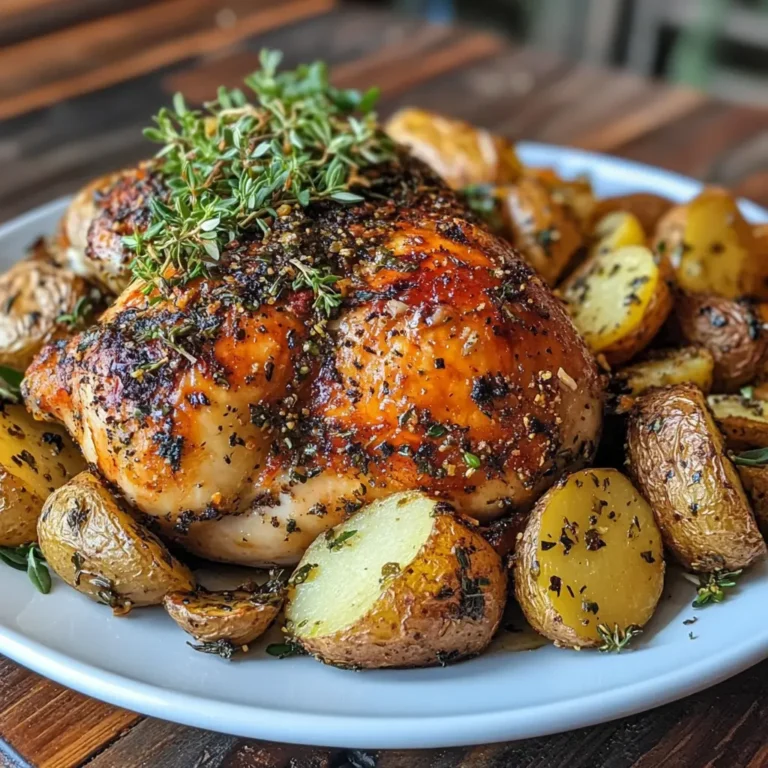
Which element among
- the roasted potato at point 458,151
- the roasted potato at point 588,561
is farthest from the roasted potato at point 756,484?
the roasted potato at point 458,151

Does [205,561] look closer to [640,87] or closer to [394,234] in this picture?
[394,234]

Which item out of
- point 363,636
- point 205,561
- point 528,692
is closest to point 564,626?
point 528,692

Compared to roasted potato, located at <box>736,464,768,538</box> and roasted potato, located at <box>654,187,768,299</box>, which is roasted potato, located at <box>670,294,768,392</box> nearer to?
roasted potato, located at <box>654,187,768,299</box>

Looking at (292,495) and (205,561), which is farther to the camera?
(205,561)

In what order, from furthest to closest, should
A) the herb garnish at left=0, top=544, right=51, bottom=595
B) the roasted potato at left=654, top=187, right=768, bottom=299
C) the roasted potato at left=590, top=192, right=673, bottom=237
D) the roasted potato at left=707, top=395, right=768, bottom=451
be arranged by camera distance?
the roasted potato at left=590, top=192, right=673, bottom=237
the roasted potato at left=654, top=187, right=768, bottom=299
the roasted potato at left=707, top=395, right=768, bottom=451
the herb garnish at left=0, top=544, right=51, bottom=595

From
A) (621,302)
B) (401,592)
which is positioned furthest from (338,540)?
(621,302)

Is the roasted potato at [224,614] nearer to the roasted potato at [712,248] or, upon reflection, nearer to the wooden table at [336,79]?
the roasted potato at [712,248]

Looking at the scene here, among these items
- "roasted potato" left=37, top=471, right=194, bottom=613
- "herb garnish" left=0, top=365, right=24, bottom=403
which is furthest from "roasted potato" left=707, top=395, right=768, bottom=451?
"herb garnish" left=0, top=365, right=24, bottom=403
